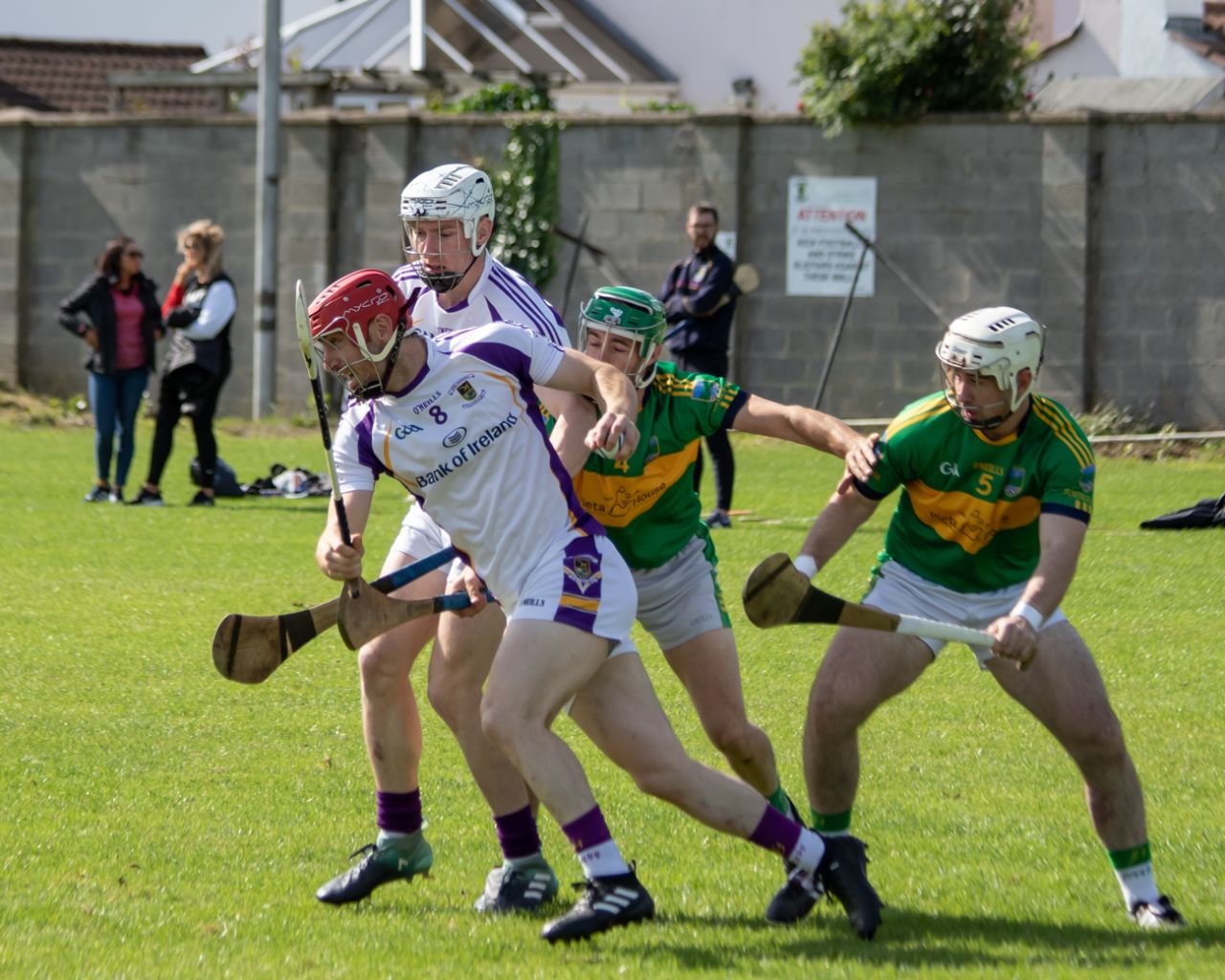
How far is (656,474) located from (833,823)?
1242 millimetres

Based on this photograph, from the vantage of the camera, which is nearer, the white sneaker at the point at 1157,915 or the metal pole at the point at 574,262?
the white sneaker at the point at 1157,915

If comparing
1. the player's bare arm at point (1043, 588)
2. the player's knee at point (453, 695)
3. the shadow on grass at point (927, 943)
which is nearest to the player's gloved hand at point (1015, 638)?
the player's bare arm at point (1043, 588)

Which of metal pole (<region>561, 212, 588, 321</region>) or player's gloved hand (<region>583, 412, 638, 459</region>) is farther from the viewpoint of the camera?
metal pole (<region>561, 212, 588, 321</region>)

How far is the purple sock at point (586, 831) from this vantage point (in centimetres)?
507

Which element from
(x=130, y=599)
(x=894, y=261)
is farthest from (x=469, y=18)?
(x=130, y=599)

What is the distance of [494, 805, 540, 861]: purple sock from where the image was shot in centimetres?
568

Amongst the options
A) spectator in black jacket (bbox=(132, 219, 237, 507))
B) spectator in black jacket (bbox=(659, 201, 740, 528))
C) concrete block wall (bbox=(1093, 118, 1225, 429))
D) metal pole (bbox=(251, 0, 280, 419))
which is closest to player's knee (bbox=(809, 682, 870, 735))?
spectator in black jacket (bbox=(659, 201, 740, 528))

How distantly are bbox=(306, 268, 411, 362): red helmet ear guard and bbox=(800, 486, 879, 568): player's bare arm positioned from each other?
4.69ft

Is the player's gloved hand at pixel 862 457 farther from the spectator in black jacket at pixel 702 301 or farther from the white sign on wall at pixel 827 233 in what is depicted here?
the white sign on wall at pixel 827 233

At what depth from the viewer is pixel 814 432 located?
18.1 feet

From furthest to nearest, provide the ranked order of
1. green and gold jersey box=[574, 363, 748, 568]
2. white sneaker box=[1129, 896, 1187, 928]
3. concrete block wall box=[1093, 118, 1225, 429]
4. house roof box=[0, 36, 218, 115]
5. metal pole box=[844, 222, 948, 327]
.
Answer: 1. house roof box=[0, 36, 218, 115]
2. metal pole box=[844, 222, 948, 327]
3. concrete block wall box=[1093, 118, 1225, 429]
4. green and gold jersey box=[574, 363, 748, 568]
5. white sneaker box=[1129, 896, 1187, 928]

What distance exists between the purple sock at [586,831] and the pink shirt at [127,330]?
10.8 m

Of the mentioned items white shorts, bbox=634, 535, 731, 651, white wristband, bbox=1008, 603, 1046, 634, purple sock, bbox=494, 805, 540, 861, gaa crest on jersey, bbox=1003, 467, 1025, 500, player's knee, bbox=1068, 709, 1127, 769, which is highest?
gaa crest on jersey, bbox=1003, 467, 1025, 500

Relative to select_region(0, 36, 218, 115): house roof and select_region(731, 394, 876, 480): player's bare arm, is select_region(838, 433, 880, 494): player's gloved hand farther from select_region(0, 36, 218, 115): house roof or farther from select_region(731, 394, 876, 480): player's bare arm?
select_region(0, 36, 218, 115): house roof
